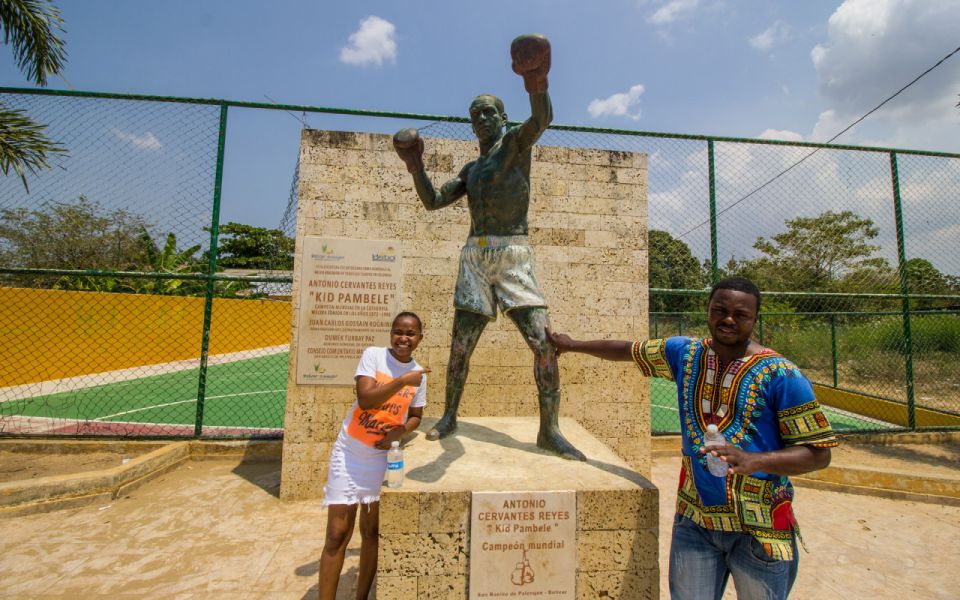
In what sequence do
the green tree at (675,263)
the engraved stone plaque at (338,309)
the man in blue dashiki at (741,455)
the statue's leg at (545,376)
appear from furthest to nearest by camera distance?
the green tree at (675,263), the engraved stone plaque at (338,309), the statue's leg at (545,376), the man in blue dashiki at (741,455)

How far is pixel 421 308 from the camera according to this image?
4.38 m

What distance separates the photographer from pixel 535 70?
1878 millimetres

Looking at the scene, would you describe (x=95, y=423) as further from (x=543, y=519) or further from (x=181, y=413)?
(x=543, y=519)

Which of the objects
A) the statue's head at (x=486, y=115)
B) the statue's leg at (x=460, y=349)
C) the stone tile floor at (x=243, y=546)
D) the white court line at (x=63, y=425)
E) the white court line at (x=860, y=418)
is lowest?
the stone tile floor at (x=243, y=546)

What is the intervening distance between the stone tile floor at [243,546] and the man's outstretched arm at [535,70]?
9.45ft

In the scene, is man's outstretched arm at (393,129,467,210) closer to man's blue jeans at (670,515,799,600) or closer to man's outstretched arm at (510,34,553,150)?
man's outstretched arm at (510,34,553,150)

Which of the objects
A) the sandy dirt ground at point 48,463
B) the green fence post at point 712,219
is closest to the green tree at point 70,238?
the sandy dirt ground at point 48,463

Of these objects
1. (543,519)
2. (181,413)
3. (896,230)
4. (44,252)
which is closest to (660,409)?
(896,230)

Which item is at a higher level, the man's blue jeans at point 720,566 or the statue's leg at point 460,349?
the statue's leg at point 460,349

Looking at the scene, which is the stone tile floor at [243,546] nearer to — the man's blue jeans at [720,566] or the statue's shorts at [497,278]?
the man's blue jeans at [720,566]

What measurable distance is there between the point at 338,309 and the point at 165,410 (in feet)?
18.4

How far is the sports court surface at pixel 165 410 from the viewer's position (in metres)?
6.15

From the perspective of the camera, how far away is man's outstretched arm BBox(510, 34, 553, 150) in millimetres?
1793

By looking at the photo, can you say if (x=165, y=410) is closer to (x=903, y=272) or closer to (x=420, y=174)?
(x=420, y=174)
